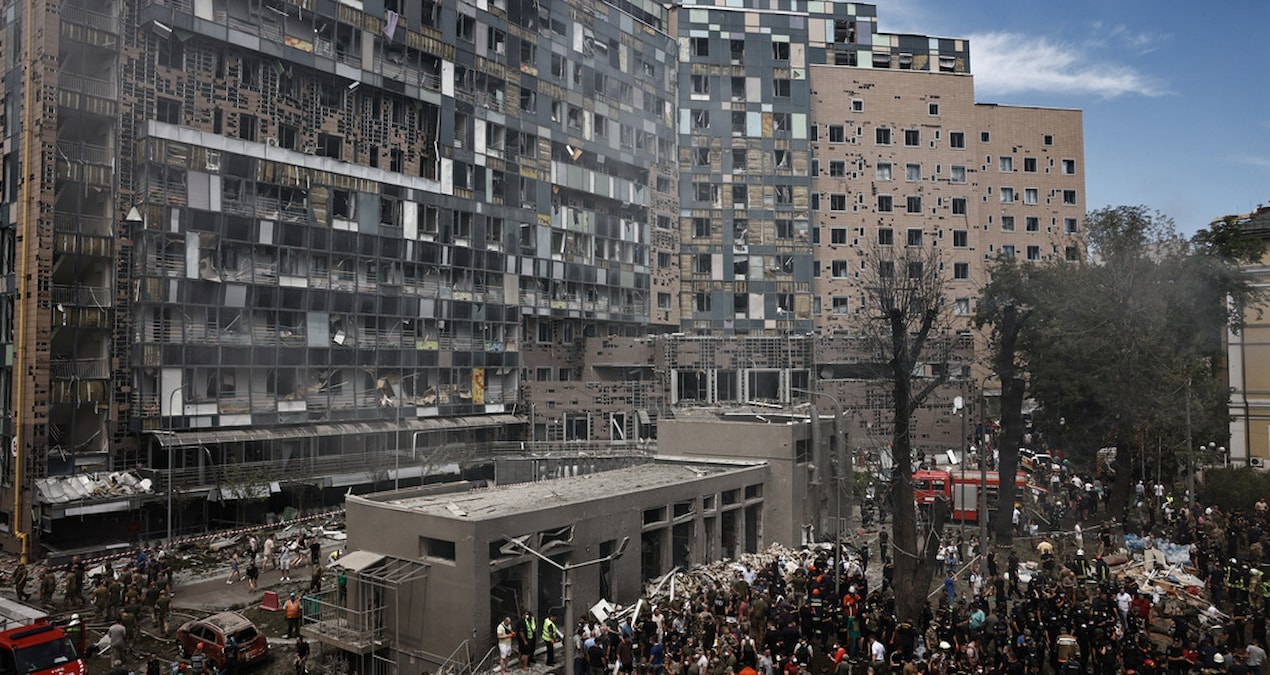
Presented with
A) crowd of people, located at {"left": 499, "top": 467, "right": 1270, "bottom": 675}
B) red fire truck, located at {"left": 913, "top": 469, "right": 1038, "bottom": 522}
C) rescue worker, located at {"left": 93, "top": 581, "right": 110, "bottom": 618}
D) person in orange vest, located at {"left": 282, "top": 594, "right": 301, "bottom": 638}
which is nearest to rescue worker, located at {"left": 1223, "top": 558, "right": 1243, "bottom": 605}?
crowd of people, located at {"left": 499, "top": 467, "right": 1270, "bottom": 675}

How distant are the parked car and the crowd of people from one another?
8.17 metres

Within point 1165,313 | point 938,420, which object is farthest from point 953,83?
point 1165,313

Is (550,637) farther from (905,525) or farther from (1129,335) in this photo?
(1129,335)

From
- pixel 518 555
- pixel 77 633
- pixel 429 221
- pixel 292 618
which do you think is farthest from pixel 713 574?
pixel 429 221

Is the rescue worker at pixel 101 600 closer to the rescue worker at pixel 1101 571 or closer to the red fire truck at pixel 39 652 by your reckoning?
the red fire truck at pixel 39 652

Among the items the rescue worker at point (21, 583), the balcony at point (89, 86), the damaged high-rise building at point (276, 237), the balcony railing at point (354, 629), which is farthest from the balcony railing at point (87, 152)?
the balcony railing at point (354, 629)

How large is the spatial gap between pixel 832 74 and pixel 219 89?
50.4m

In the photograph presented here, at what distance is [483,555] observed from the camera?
27.0m

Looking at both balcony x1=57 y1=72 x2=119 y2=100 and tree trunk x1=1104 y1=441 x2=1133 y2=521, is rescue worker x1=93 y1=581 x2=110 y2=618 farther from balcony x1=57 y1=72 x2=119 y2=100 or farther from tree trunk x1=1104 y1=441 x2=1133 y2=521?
tree trunk x1=1104 y1=441 x2=1133 y2=521

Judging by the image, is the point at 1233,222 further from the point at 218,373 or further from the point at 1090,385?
the point at 218,373

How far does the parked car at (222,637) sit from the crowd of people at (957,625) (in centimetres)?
817

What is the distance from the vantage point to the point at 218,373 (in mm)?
48312

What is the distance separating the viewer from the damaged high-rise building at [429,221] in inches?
1736

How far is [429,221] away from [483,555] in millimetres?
35961
